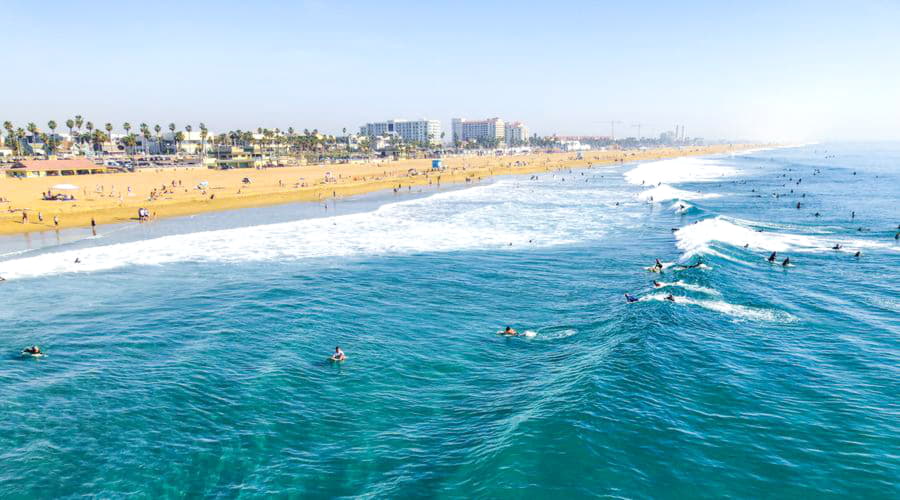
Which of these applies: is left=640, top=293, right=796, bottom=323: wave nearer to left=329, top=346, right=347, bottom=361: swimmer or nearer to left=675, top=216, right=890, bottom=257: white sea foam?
left=675, top=216, right=890, bottom=257: white sea foam

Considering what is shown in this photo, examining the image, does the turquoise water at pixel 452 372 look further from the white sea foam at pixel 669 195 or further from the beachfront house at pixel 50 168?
the beachfront house at pixel 50 168

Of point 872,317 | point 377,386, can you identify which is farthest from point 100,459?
point 872,317

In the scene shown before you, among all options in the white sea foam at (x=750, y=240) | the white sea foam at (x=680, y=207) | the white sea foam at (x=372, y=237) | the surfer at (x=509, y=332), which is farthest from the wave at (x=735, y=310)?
the white sea foam at (x=680, y=207)

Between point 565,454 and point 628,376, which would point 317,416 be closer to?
point 565,454

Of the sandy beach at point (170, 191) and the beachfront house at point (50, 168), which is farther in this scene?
the beachfront house at point (50, 168)

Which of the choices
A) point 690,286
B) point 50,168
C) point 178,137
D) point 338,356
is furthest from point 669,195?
point 178,137
